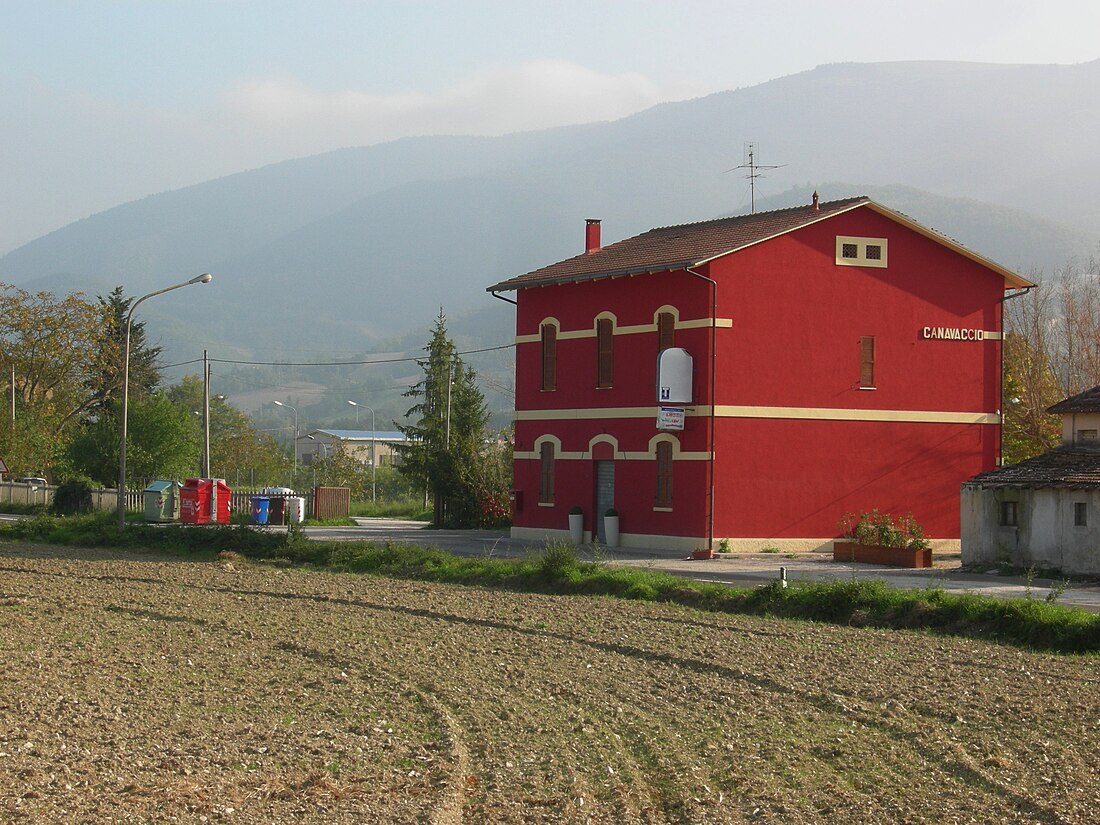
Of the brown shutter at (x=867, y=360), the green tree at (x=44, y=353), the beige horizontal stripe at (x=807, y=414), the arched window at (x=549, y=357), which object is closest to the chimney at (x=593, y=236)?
the arched window at (x=549, y=357)

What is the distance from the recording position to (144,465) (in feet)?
181

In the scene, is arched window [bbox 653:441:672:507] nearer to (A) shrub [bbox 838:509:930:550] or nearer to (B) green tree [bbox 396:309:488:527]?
(A) shrub [bbox 838:509:930:550]

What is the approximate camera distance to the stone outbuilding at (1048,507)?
84.5 feet

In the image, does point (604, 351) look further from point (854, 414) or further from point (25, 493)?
point (25, 493)

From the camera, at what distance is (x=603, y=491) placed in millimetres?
35625

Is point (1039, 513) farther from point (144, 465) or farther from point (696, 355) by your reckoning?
point (144, 465)

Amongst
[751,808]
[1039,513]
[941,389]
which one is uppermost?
[941,389]

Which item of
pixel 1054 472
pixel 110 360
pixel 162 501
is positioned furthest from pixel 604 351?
pixel 110 360

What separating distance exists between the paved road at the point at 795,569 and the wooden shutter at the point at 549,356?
4471 millimetres

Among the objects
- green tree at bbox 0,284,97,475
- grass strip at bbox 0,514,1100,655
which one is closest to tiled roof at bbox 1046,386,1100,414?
grass strip at bbox 0,514,1100,655

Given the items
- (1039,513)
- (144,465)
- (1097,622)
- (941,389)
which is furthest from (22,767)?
(144,465)

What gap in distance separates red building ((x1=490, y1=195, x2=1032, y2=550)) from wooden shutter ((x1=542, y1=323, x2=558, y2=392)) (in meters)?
0.88

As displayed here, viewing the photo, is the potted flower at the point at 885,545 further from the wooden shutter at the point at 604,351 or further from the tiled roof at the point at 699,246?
the wooden shutter at the point at 604,351

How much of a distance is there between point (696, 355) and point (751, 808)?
81.5 ft
